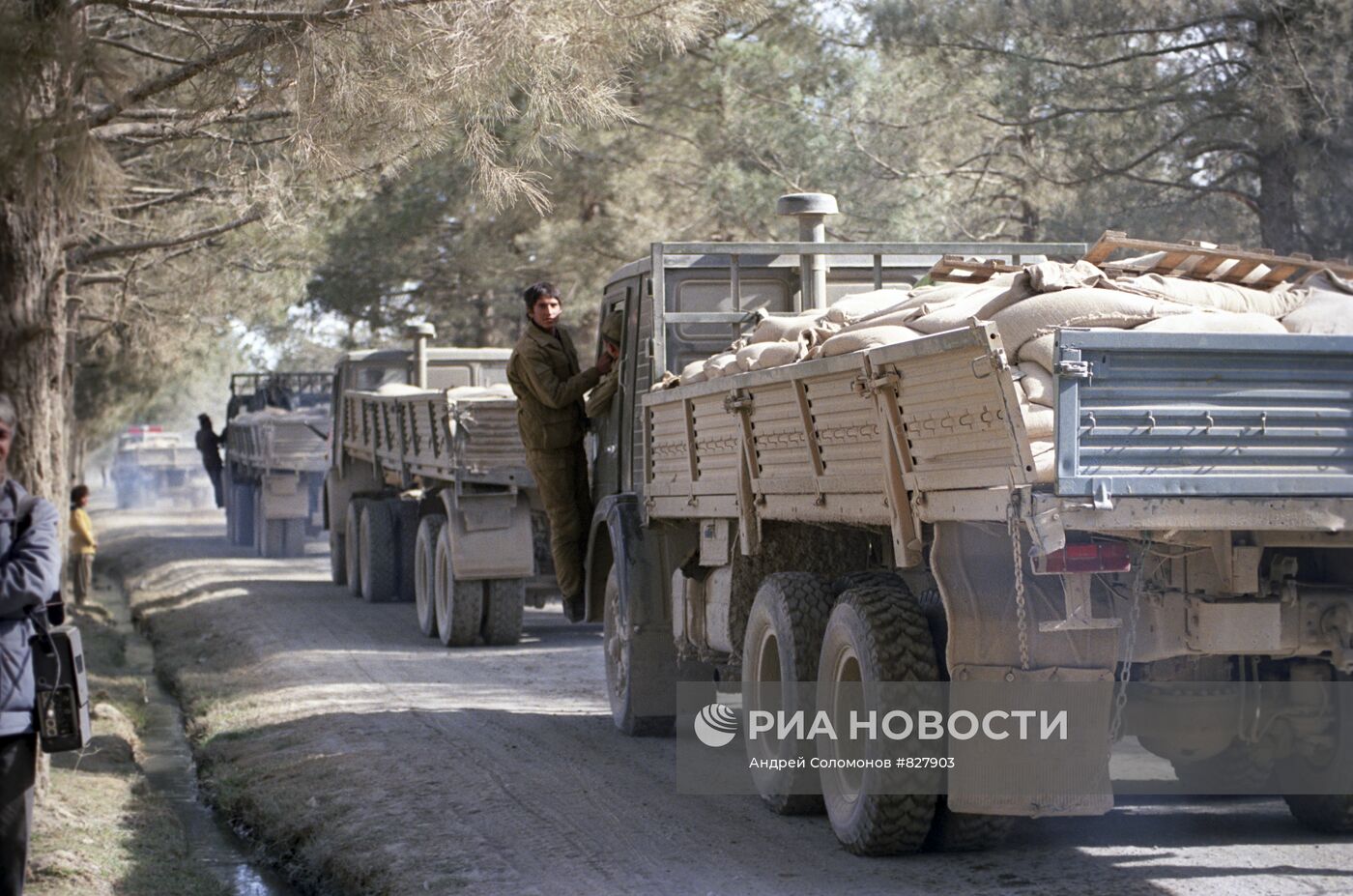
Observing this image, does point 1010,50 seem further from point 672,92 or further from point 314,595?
point 314,595

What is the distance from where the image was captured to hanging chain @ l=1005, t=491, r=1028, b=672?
5.12 metres

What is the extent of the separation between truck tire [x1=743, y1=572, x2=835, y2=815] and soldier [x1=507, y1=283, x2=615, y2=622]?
9.28 feet

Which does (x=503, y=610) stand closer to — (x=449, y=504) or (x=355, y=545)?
(x=449, y=504)

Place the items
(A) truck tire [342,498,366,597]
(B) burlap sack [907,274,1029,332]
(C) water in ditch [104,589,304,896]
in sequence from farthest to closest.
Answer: (A) truck tire [342,498,366,597] < (C) water in ditch [104,589,304,896] < (B) burlap sack [907,274,1029,332]

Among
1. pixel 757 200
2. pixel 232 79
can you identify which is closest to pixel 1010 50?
pixel 757 200

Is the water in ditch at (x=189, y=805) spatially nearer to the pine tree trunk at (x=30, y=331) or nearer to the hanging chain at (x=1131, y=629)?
the pine tree trunk at (x=30, y=331)

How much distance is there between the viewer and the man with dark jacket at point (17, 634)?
5164 mm

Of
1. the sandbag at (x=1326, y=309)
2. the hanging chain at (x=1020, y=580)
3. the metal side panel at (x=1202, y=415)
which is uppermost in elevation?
the sandbag at (x=1326, y=309)

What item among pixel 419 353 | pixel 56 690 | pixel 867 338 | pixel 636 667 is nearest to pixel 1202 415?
pixel 867 338

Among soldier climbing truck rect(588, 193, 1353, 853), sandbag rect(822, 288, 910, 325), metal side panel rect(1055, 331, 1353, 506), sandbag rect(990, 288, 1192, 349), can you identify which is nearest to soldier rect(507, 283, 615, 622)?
soldier climbing truck rect(588, 193, 1353, 853)

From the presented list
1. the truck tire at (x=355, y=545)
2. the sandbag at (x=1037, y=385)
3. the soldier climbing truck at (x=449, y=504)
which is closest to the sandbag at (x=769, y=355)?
the sandbag at (x=1037, y=385)

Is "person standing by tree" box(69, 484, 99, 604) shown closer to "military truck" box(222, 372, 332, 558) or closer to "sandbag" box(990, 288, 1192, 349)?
"military truck" box(222, 372, 332, 558)

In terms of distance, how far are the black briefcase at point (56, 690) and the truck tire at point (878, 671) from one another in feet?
8.37

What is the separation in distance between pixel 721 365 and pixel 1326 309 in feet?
8.84
